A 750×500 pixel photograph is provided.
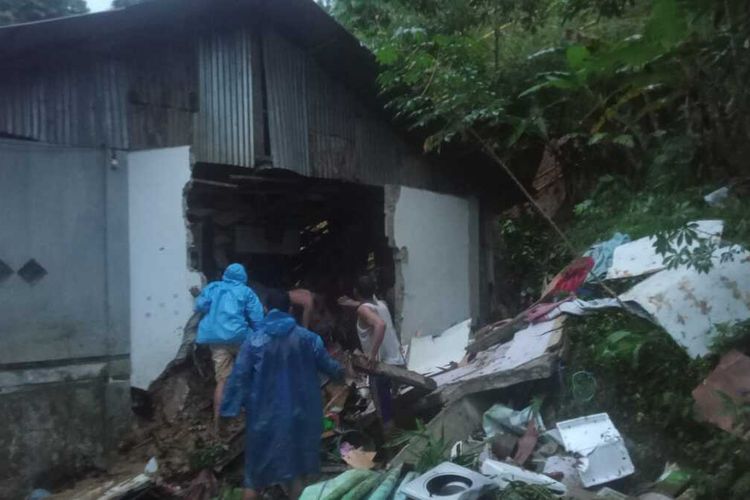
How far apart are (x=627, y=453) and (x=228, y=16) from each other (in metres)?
5.35

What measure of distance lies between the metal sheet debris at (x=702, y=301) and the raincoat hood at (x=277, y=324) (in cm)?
273

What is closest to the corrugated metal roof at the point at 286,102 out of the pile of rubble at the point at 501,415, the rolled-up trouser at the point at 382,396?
the pile of rubble at the point at 501,415

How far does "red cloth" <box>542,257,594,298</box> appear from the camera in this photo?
7465 millimetres

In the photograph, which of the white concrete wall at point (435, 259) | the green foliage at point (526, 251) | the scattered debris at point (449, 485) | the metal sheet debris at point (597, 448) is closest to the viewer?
the scattered debris at point (449, 485)

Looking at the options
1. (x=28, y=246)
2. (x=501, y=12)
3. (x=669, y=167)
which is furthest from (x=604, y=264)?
(x=28, y=246)

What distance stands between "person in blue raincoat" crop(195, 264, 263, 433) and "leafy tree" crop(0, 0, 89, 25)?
858 cm

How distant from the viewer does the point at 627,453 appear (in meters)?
5.34

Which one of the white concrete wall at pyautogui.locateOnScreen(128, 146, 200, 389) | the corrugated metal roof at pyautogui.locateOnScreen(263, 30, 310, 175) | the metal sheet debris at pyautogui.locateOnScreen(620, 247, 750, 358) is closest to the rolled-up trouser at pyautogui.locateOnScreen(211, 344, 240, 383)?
the white concrete wall at pyautogui.locateOnScreen(128, 146, 200, 389)

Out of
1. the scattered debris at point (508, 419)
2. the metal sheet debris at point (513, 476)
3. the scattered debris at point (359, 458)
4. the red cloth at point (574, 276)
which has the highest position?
the red cloth at point (574, 276)

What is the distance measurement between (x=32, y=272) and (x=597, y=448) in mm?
4712

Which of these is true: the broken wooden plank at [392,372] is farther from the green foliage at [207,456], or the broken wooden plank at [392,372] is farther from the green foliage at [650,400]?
the green foliage at [207,456]

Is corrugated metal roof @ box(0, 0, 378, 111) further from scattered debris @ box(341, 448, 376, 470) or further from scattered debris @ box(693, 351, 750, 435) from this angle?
scattered debris @ box(693, 351, 750, 435)

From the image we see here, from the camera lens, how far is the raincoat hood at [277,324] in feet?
18.7

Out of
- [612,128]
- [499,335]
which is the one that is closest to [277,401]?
[499,335]
